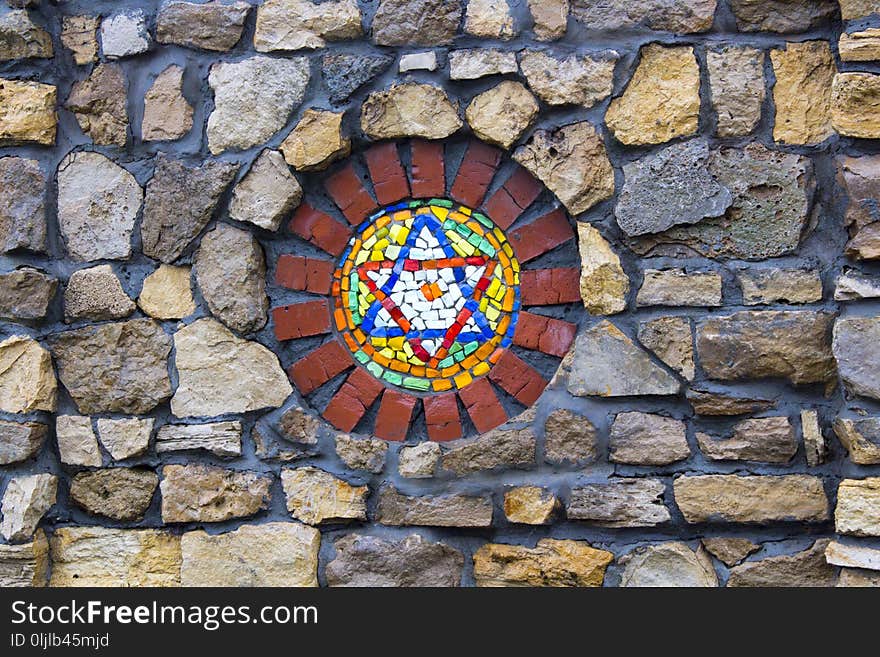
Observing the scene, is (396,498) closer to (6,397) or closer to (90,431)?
(90,431)

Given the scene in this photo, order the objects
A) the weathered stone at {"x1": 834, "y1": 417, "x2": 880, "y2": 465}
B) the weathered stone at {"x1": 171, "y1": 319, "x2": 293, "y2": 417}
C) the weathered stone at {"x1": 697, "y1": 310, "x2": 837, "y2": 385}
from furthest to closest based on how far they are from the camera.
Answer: the weathered stone at {"x1": 171, "y1": 319, "x2": 293, "y2": 417}, the weathered stone at {"x1": 697, "y1": 310, "x2": 837, "y2": 385}, the weathered stone at {"x1": 834, "y1": 417, "x2": 880, "y2": 465}

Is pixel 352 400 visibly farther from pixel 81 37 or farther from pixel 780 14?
pixel 780 14

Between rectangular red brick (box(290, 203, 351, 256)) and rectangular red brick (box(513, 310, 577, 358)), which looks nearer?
rectangular red brick (box(513, 310, 577, 358))

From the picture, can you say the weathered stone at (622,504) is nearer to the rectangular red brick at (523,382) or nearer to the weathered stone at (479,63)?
the rectangular red brick at (523,382)

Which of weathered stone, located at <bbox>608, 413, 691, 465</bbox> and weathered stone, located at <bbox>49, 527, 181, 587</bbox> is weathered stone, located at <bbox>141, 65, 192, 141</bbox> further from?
weathered stone, located at <bbox>608, 413, 691, 465</bbox>

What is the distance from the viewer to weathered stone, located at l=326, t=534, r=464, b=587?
8.95 ft

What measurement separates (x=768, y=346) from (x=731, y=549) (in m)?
0.58

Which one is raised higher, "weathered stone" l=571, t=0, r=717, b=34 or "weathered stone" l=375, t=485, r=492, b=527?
"weathered stone" l=571, t=0, r=717, b=34

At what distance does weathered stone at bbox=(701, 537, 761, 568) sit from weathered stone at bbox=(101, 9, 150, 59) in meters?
2.26

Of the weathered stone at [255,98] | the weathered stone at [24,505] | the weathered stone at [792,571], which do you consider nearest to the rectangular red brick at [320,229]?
the weathered stone at [255,98]

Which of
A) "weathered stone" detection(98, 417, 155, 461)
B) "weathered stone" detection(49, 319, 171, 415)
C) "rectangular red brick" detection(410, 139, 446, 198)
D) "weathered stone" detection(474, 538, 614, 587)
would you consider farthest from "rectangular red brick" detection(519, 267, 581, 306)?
"weathered stone" detection(98, 417, 155, 461)

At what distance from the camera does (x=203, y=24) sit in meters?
2.86

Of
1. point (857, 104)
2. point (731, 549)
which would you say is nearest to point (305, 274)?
point (731, 549)

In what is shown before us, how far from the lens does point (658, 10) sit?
8.63 feet
